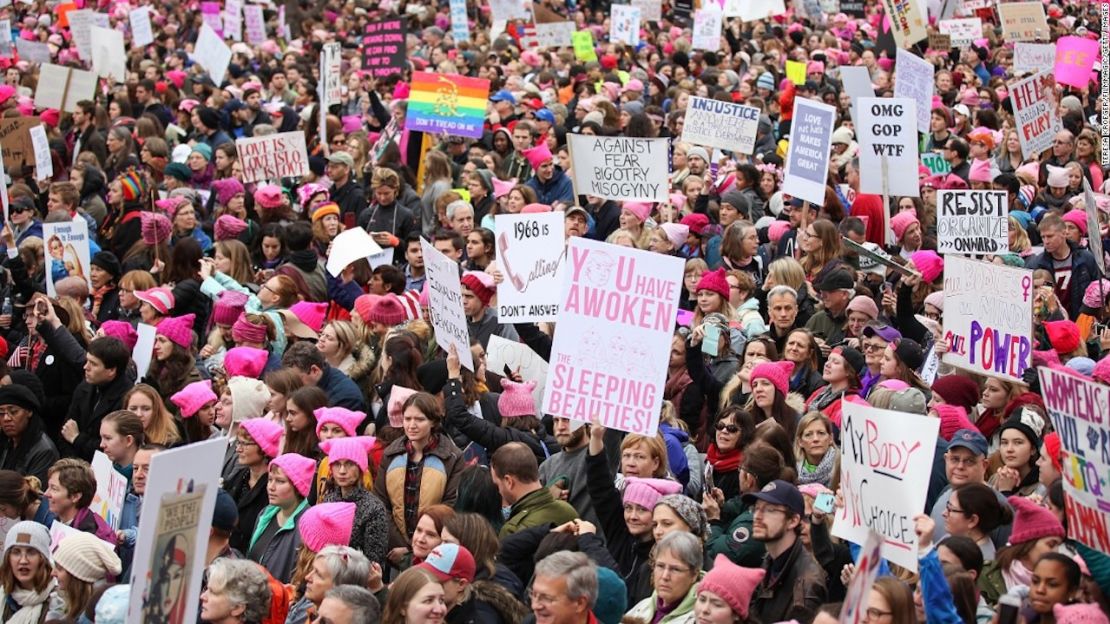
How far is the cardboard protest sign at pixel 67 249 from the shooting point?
12.9 metres

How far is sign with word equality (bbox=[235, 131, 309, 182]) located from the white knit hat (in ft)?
31.9

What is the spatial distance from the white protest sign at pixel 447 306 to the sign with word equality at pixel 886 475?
2914 mm

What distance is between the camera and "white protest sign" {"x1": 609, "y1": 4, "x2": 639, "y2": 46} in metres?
27.4

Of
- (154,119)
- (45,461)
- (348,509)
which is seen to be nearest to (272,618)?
(348,509)

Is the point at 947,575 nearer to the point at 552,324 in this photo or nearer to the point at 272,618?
the point at 272,618

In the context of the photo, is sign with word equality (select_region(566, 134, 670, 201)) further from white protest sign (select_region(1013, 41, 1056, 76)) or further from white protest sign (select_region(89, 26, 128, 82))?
white protest sign (select_region(89, 26, 128, 82))

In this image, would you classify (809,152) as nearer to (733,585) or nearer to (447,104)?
(447,104)

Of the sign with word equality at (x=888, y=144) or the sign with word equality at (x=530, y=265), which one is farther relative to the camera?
the sign with word equality at (x=888, y=144)

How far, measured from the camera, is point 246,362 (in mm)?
10578

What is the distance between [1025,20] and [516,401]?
17506mm

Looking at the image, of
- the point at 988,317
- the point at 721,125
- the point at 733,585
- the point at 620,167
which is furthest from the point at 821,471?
the point at 721,125

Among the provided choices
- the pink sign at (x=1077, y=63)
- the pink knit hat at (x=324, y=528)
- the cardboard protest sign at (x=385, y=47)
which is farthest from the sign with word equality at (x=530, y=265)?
the cardboard protest sign at (x=385, y=47)

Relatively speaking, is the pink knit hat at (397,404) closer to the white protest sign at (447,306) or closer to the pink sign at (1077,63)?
the white protest sign at (447,306)

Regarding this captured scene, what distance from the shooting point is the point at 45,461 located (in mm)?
9828
